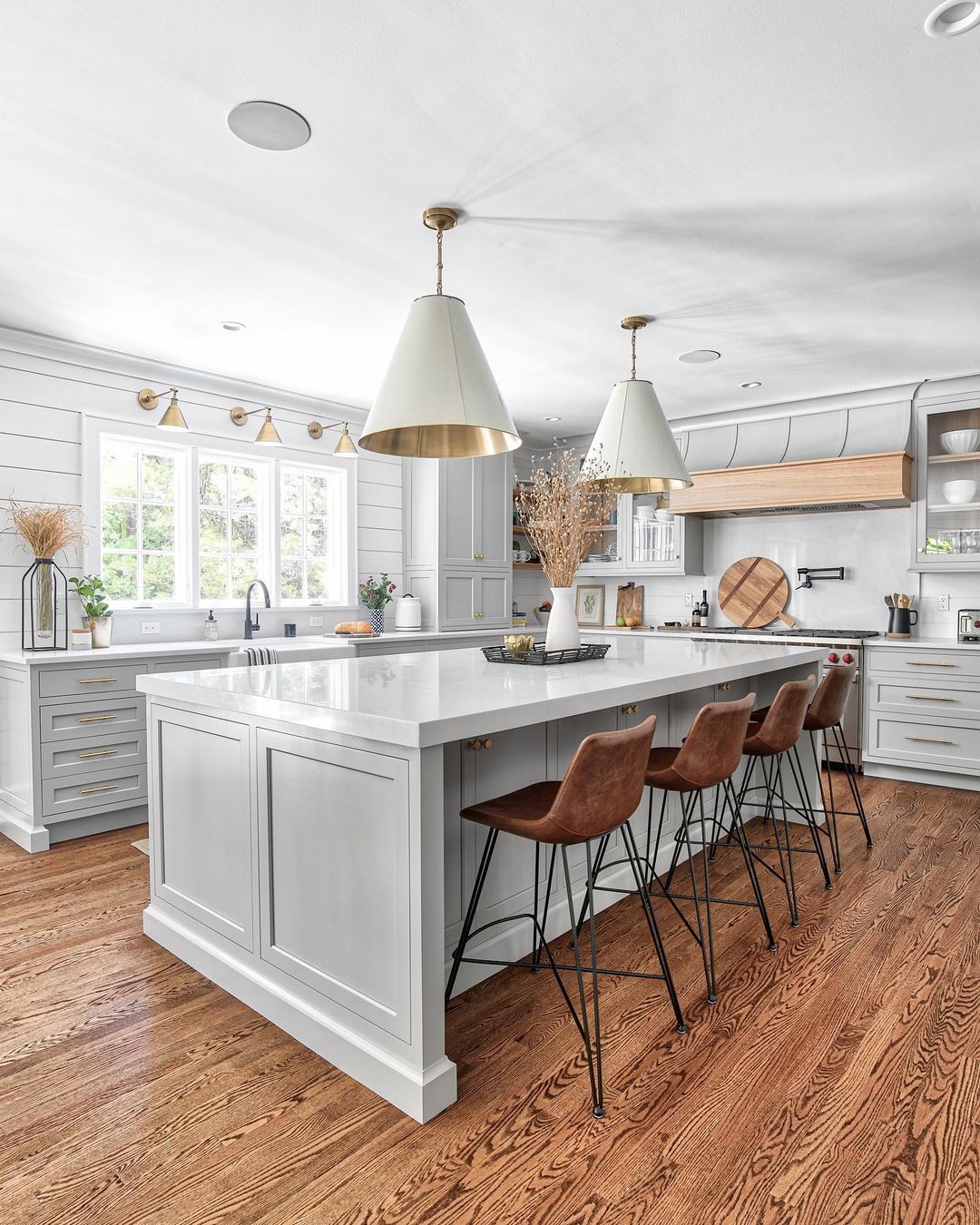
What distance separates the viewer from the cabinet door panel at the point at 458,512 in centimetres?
598

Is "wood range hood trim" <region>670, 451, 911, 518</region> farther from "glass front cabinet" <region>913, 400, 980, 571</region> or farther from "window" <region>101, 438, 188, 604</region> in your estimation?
"window" <region>101, 438, 188, 604</region>

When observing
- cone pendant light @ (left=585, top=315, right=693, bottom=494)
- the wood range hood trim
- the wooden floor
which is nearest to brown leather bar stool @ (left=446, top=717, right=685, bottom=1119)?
the wooden floor

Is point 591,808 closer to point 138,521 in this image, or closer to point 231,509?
point 138,521

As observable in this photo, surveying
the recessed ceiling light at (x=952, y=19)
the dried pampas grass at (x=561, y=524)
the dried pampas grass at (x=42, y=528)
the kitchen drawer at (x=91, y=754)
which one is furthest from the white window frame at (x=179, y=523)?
the recessed ceiling light at (x=952, y=19)

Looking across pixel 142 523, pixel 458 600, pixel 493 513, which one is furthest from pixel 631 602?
pixel 142 523

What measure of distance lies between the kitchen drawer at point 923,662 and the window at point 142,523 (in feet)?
14.7

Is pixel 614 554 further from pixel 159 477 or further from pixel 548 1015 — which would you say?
pixel 548 1015

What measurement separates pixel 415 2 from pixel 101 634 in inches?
134

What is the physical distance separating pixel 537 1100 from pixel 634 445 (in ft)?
8.16

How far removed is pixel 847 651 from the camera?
198 inches

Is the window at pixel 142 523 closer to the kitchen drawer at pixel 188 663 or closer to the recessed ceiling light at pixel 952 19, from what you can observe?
the kitchen drawer at pixel 188 663

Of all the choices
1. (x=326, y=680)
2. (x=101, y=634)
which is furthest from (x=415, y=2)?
(x=101, y=634)

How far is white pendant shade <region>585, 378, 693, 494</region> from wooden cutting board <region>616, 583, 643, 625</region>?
3.36m

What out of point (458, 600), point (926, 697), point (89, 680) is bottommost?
point (926, 697)
